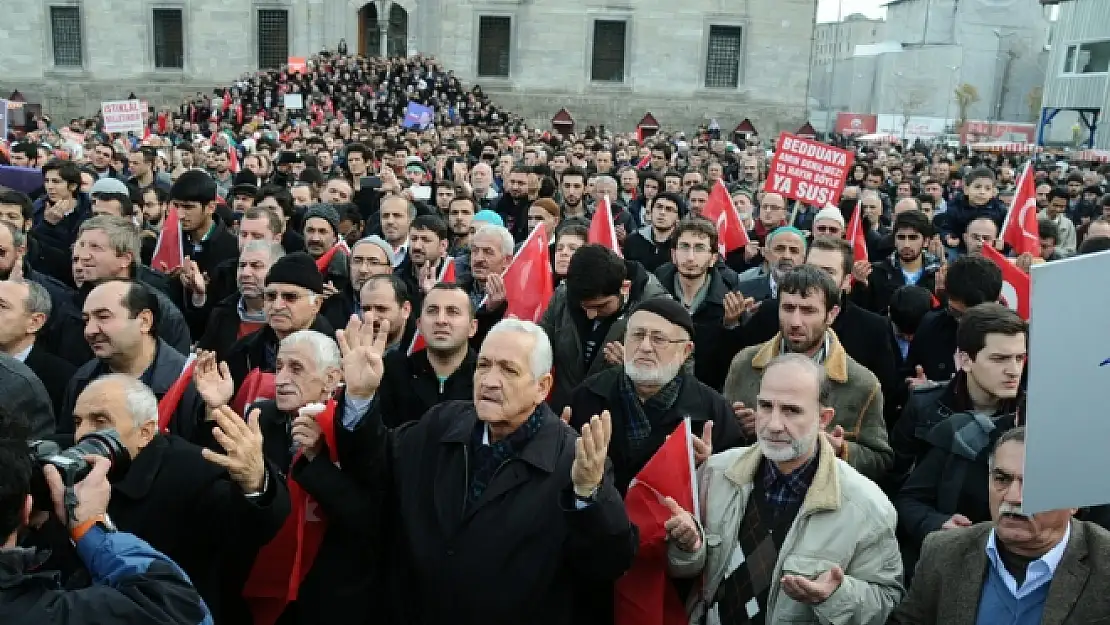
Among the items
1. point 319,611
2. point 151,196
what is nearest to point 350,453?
point 319,611

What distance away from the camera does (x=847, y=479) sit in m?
3.11

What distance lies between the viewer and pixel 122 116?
49.0 ft

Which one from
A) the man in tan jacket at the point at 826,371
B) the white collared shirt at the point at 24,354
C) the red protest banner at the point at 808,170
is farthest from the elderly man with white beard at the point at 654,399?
the red protest banner at the point at 808,170

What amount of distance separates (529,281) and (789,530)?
3117 millimetres

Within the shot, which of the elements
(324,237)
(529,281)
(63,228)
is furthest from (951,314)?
(63,228)

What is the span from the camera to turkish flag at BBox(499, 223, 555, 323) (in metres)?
5.84

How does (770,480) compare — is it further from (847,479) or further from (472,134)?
(472,134)

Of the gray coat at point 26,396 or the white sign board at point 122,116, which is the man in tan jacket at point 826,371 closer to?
the gray coat at point 26,396

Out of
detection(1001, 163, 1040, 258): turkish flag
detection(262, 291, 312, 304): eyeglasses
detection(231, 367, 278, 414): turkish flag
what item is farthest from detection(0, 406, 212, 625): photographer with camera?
detection(1001, 163, 1040, 258): turkish flag

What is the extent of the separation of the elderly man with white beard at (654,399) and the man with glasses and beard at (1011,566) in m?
1.04

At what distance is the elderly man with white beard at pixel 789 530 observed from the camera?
2.95 metres

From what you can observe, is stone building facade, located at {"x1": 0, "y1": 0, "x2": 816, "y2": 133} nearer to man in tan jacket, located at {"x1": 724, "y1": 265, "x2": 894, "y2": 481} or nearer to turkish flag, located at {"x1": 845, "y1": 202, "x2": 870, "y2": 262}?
turkish flag, located at {"x1": 845, "y1": 202, "x2": 870, "y2": 262}

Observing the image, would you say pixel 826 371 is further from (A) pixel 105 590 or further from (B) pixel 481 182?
(B) pixel 481 182

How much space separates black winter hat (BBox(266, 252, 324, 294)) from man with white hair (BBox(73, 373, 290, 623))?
159cm
